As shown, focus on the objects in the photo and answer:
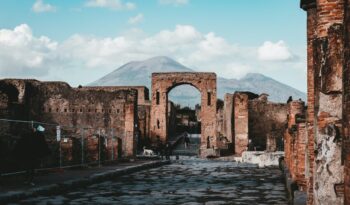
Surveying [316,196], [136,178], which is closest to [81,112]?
[136,178]

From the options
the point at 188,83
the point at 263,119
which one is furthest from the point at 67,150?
the point at 188,83

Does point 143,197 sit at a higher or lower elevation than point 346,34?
lower

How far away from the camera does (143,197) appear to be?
31.0 feet

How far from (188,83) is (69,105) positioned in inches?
454

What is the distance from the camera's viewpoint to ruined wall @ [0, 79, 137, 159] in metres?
28.2

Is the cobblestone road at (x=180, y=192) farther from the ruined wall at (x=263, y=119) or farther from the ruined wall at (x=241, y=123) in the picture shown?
the ruined wall at (x=263, y=119)

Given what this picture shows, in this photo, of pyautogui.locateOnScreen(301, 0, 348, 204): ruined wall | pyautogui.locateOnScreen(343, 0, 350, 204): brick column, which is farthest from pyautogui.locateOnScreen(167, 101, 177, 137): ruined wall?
pyautogui.locateOnScreen(343, 0, 350, 204): brick column

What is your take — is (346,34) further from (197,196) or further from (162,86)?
(162,86)

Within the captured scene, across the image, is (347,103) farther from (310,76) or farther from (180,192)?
(180,192)

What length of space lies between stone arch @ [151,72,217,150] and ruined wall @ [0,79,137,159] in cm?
984

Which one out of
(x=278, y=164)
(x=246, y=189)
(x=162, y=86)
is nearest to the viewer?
(x=246, y=189)

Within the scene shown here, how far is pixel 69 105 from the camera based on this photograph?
28.9m

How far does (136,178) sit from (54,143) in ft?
19.7

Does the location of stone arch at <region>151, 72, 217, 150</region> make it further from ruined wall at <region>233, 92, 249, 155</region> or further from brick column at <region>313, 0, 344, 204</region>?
brick column at <region>313, 0, 344, 204</region>
